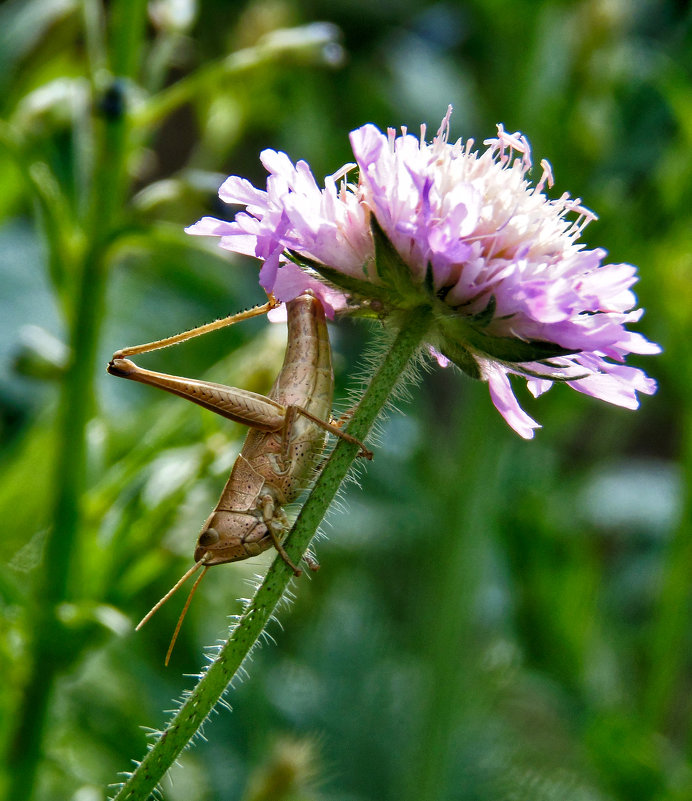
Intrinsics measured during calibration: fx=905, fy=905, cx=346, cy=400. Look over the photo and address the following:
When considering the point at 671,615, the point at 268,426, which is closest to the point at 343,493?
the point at 268,426

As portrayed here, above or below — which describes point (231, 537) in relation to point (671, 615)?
above

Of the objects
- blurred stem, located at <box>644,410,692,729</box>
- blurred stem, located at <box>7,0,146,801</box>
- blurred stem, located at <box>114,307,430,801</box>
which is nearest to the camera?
blurred stem, located at <box>114,307,430,801</box>

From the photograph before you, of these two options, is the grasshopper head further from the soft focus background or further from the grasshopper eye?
the soft focus background

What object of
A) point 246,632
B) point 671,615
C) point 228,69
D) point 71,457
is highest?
point 228,69

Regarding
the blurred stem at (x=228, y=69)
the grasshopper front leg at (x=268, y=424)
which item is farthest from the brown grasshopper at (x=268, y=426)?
the blurred stem at (x=228, y=69)

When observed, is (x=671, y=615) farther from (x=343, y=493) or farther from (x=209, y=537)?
(x=209, y=537)

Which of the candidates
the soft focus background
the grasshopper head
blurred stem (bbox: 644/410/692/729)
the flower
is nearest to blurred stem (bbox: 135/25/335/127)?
the soft focus background
